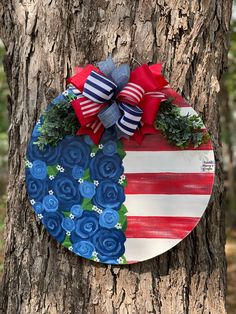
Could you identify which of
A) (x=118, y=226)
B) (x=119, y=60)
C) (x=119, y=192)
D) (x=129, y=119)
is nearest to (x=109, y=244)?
(x=118, y=226)

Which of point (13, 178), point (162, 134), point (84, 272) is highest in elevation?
point (162, 134)

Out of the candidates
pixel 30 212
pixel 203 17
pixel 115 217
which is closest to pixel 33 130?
pixel 30 212

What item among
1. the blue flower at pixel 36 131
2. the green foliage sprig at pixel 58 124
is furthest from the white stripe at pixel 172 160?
the blue flower at pixel 36 131

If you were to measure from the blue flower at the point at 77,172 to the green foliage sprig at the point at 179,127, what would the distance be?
0.96ft

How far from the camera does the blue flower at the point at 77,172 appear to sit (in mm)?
1600

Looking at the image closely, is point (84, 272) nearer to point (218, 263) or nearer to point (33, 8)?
point (218, 263)

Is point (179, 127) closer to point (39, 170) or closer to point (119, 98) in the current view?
point (119, 98)

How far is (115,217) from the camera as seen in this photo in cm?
160

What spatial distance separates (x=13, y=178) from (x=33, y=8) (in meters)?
0.60

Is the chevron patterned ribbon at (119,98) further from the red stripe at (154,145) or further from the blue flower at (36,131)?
the blue flower at (36,131)

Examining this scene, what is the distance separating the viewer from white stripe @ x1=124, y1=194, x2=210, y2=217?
1.57 metres

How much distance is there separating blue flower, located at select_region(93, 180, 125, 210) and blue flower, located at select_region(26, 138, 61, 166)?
0.18 meters

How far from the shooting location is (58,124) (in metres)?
1.58

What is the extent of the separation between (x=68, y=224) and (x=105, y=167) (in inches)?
9.1
